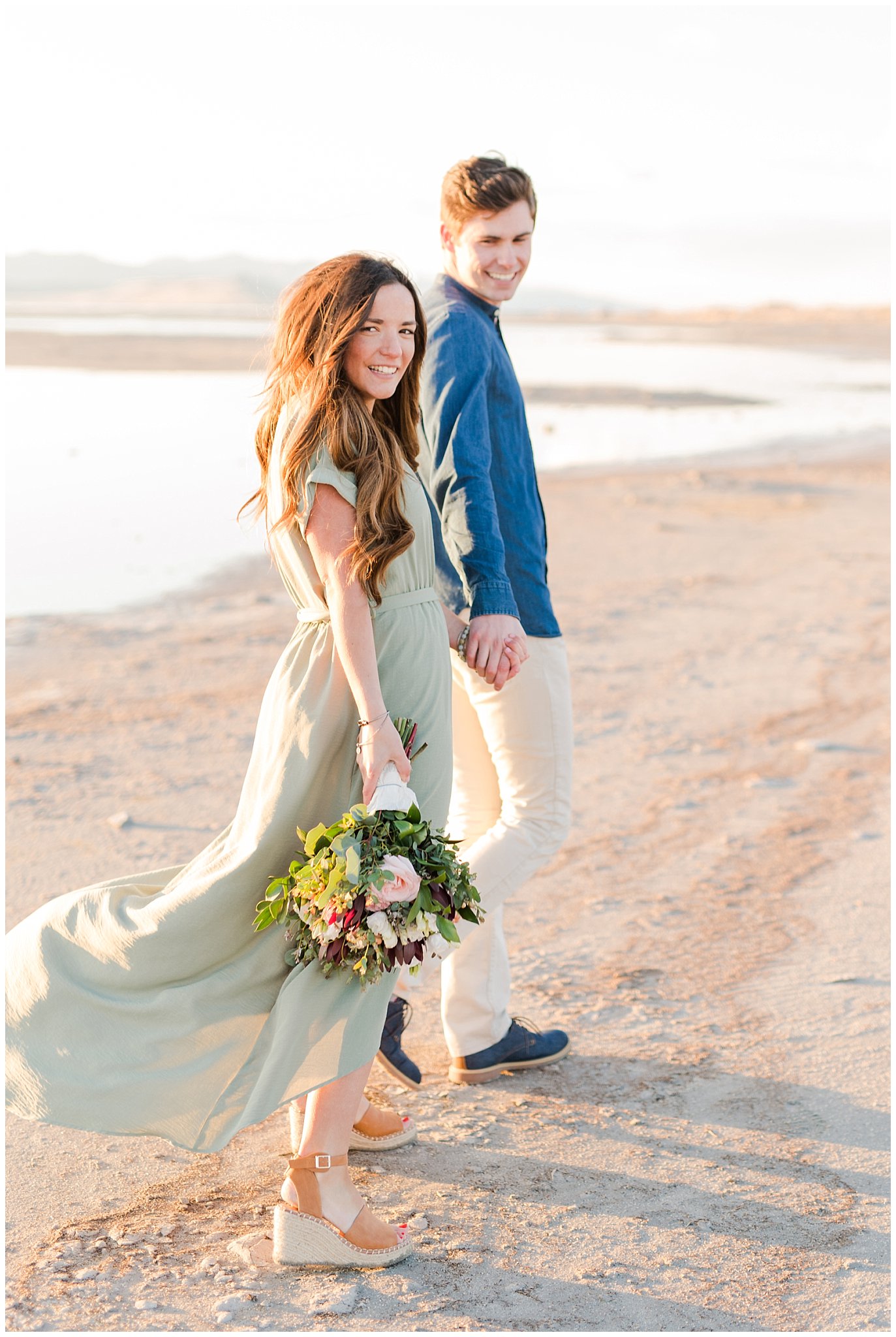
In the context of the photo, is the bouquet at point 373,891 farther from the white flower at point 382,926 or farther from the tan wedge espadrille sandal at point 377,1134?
the tan wedge espadrille sandal at point 377,1134

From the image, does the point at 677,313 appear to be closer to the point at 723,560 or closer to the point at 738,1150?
the point at 723,560

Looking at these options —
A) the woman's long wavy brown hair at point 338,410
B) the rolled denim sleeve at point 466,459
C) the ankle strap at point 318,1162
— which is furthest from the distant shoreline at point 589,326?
the ankle strap at point 318,1162

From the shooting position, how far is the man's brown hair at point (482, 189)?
3.40 meters

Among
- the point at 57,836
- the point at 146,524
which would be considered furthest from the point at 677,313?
the point at 57,836

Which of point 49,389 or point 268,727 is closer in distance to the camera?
point 268,727

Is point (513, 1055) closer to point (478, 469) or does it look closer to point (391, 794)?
point (391, 794)

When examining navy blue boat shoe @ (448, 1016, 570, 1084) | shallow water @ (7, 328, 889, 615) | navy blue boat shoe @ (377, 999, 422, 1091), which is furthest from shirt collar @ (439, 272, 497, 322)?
navy blue boat shoe @ (448, 1016, 570, 1084)

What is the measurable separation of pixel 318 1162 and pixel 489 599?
136 cm

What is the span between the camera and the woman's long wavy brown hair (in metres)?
2.74

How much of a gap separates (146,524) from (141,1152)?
29.5 ft

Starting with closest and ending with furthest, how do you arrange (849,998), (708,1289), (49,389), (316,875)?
1. (316,875)
2. (708,1289)
3. (849,998)
4. (49,389)

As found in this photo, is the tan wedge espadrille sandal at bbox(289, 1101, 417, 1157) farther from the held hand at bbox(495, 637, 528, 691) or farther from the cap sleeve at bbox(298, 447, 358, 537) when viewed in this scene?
the cap sleeve at bbox(298, 447, 358, 537)

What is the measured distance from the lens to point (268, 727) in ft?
9.57

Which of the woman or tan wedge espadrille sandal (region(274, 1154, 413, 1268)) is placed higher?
the woman
